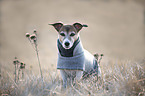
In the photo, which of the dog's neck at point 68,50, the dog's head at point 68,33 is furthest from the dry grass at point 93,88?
the dog's head at point 68,33

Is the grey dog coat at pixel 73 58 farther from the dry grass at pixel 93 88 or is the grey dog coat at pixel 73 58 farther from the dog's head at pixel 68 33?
the dry grass at pixel 93 88

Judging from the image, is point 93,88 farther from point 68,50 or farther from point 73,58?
point 68,50

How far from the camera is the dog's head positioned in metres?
3.48

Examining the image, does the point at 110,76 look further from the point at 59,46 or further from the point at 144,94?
the point at 59,46

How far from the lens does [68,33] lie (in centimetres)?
358

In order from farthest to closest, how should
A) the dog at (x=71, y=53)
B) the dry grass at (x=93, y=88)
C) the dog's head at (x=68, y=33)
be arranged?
the dog at (x=71, y=53)
the dog's head at (x=68, y=33)
the dry grass at (x=93, y=88)

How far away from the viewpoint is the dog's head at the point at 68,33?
11.4 feet

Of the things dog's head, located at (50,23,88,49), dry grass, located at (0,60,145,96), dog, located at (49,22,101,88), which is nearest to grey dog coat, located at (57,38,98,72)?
dog, located at (49,22,101,88)

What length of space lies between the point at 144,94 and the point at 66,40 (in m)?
1.68

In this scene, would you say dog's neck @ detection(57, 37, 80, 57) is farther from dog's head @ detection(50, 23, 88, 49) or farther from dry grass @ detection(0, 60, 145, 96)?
dry grass @ detection(0, 60, 145, 96)

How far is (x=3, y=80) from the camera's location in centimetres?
381

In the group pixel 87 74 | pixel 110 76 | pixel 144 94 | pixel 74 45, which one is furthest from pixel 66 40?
pixel 144 94

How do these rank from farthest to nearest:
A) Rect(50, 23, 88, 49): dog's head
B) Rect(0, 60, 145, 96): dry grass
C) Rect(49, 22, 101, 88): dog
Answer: Rect(49, 22, 101, 88): dog
Rect(50, 23, 88, 49): dog's head
Rect(0, 60, 145, 96): dry grass

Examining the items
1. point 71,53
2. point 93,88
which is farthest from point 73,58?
point 93,88
